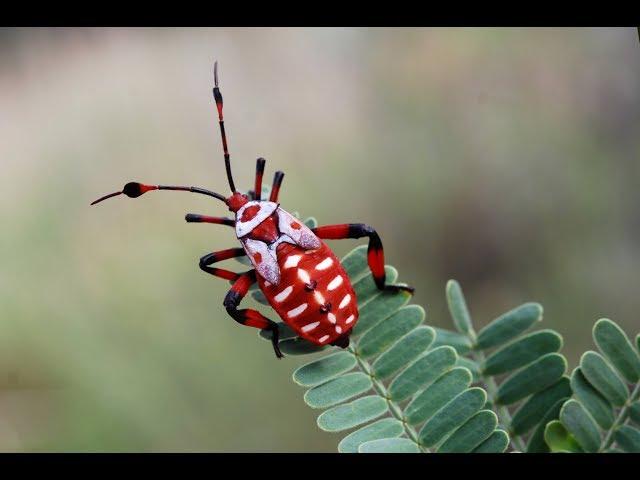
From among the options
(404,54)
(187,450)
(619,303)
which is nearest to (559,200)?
(619,303)

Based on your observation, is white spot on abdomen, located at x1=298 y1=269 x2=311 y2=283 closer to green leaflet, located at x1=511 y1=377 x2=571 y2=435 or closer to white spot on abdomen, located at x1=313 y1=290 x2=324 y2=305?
white spot on abdomen, located at x1=313 y1=290 x2=324 y2=305

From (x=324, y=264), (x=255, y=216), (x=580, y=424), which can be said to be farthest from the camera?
(x=255, y=216)

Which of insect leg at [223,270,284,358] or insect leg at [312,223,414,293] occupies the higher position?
insect leg at [312,223,414,293]

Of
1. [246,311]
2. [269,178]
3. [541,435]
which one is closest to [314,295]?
[246,311]

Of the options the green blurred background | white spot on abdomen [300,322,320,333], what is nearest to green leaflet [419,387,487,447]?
white spot on abdomen [300,322,320,333]

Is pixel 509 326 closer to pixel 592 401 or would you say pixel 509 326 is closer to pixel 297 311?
pixel 592 401
